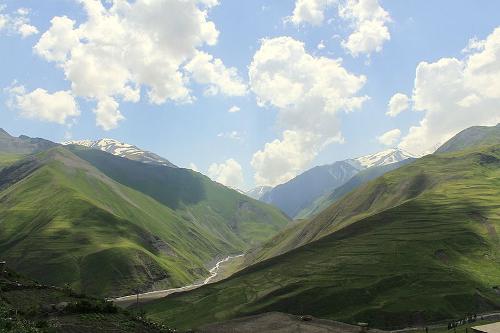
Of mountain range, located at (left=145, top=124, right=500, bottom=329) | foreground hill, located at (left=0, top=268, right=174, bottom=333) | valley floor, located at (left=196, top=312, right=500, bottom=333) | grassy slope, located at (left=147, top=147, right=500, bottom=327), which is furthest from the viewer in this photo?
grassy slope, located at (left=147, top=147, right=500, bottom=327)

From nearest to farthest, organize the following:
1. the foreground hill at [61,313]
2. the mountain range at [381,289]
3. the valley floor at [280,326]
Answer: the foreground hill at [61,313]
the valley floor at [280,326]
the mountain range at [381,289]

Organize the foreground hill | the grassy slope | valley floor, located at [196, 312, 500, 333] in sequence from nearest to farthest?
the foreground hill → valley floor, located at [196, 312, 500, 333] → the grassy slope

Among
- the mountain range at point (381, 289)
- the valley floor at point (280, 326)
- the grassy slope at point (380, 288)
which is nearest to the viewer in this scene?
the valley floor at point (280, 326)

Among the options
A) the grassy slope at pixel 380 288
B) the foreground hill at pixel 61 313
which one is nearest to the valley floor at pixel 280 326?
the foreground hill at pixel 61 313

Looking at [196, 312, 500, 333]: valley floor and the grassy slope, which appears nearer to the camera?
[196, 312, 500, 333]: valley floor

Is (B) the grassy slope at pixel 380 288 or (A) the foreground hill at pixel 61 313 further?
(B) the grassy slope at pixel 380 288

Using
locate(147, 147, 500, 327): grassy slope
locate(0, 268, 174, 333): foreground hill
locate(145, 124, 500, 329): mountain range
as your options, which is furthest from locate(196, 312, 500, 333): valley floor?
locate(147, 147, 500, 327): grassy slope

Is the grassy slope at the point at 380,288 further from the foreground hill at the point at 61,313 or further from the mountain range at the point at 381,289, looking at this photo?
the foreground hill at the point at 61,313

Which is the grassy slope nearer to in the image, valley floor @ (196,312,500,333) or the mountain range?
the mountain range

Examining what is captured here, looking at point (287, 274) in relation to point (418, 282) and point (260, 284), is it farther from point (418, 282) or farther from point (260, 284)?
point (418, 282)

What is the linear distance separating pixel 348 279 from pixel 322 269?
17.6 meters

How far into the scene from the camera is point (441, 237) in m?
199

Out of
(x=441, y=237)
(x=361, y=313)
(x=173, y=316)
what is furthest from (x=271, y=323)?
(x=441, y=237)

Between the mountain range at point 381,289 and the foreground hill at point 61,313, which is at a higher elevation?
the foreground hill at point 61,313
